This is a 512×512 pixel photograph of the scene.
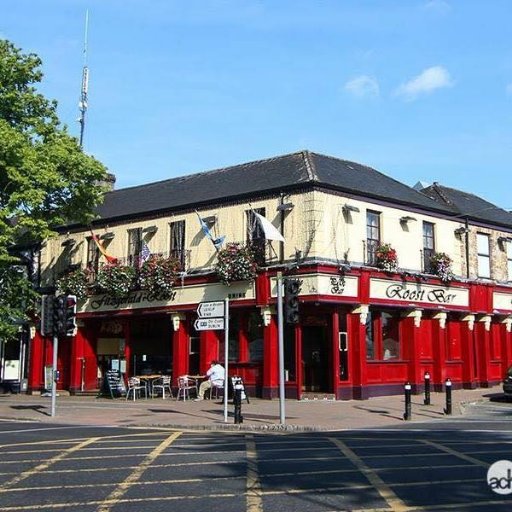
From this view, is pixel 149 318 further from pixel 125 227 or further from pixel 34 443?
pixel 34 443

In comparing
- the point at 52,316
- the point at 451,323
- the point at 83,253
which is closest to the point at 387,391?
the point at 451,323

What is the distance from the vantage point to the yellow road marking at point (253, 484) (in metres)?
7.52

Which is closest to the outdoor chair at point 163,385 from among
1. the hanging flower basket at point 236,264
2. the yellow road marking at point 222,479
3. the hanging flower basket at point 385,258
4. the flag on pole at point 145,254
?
the flag on pole at point 145,254

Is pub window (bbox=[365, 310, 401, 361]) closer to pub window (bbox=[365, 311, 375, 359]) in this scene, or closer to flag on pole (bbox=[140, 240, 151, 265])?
pub window (bbox=[365, 311, 375, 359])

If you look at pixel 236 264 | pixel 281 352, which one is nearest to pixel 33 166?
pixel 236 264

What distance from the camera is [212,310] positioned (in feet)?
62.1

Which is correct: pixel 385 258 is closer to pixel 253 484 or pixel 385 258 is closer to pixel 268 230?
pixel 268 230

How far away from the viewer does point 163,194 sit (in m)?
30.5

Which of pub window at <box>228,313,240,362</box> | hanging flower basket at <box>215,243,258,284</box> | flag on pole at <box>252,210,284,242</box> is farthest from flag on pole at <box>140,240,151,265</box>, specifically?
flag on pole at <box>252,210,284,242</box>

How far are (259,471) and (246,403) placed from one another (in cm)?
1361

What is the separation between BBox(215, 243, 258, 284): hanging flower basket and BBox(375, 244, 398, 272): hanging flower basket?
451cm

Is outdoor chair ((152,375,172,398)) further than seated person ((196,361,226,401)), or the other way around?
outdoor chair ((152,375,172,398))
